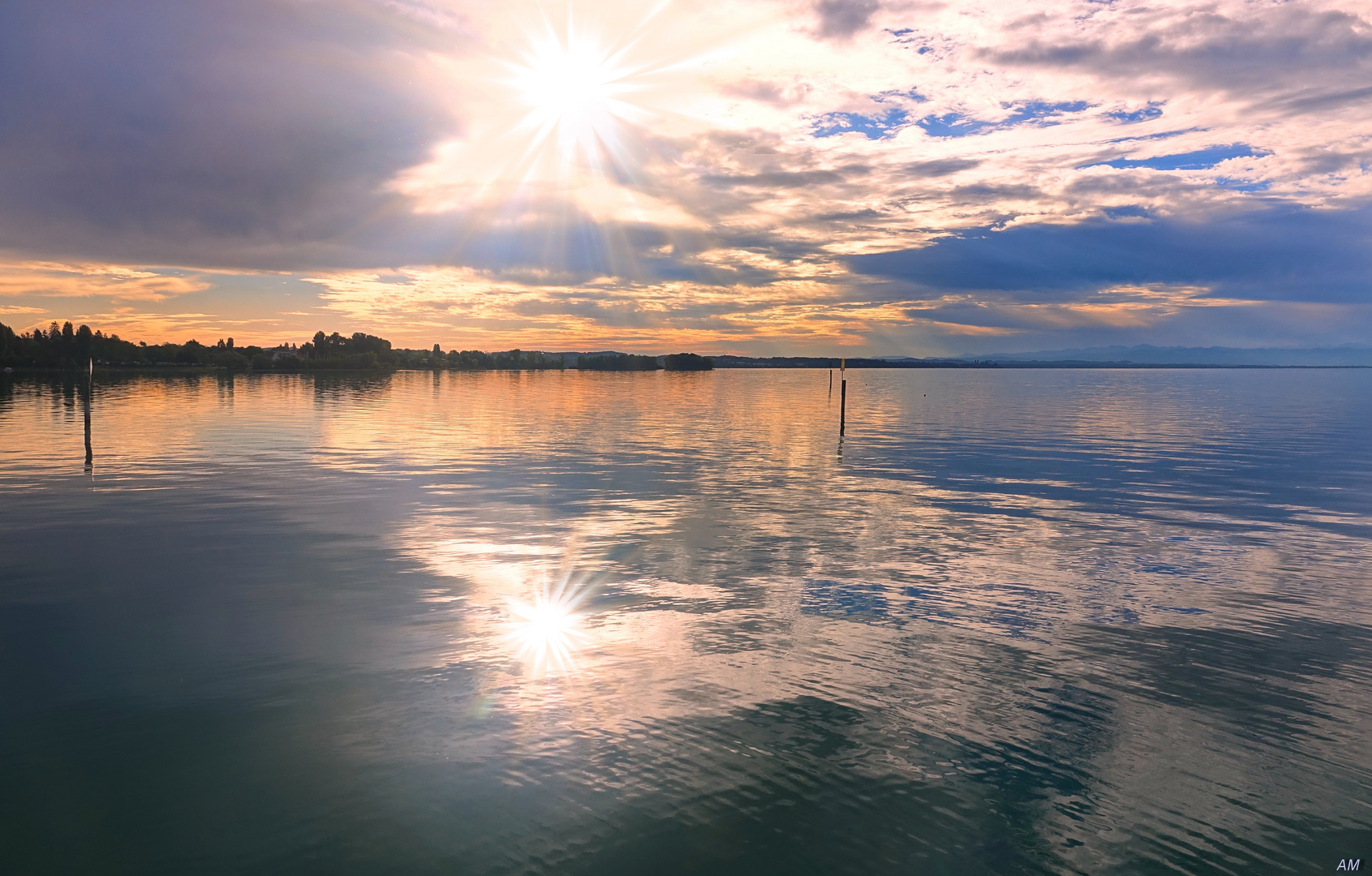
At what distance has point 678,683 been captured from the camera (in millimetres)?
15914

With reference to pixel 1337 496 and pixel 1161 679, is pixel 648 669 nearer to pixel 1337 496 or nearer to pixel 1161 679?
pixel 1161 679

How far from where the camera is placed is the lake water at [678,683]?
36.3 feet

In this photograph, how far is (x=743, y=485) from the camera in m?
43.1

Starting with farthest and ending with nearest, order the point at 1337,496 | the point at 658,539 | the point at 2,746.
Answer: the point at 1337,496
the point at 658,539
the point at 2,746

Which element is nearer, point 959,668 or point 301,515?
point 959,668

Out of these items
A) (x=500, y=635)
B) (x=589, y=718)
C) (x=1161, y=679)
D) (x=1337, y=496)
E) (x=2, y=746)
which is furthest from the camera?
(x=1337, y=496)

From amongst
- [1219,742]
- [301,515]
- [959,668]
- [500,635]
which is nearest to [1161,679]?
[1219,742]

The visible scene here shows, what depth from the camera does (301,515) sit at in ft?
108

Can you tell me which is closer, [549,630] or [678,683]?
[678,683]

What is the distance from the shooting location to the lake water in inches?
436

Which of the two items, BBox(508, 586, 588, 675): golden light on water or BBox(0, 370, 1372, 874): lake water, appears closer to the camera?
BBox(0, 370, 1372, 874): lake water

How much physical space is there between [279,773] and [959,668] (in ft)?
41.3

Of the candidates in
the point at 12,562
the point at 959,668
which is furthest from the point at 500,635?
the point at 12,562

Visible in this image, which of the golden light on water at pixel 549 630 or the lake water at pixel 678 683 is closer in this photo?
the lake water at pixel 678 683
